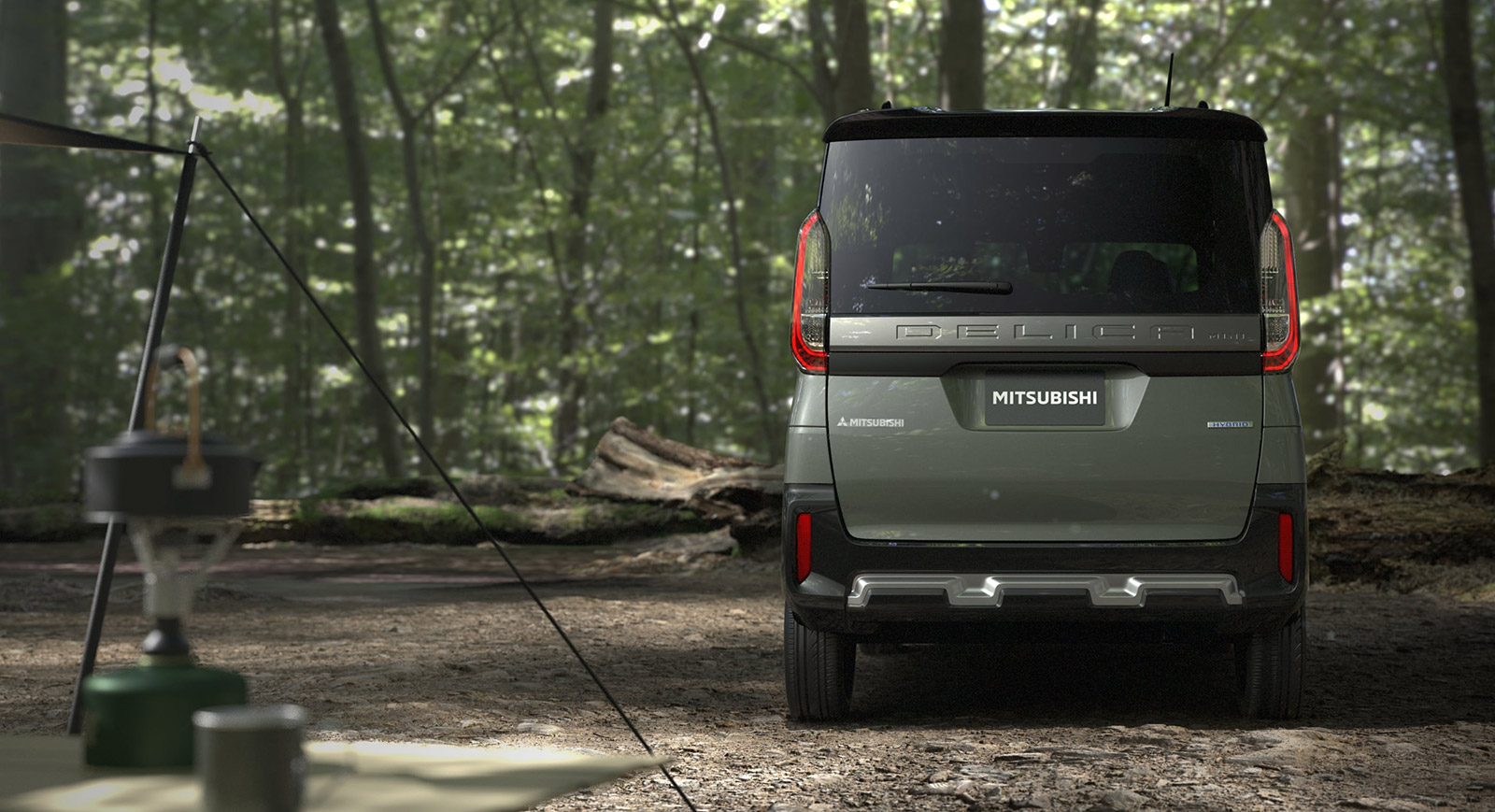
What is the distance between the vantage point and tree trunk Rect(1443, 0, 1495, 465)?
50.3 ft

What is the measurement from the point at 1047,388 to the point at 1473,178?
13.6 meters

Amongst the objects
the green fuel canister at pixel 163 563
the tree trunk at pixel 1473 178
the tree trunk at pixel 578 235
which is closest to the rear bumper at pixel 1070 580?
the green fuel canister at pixel 163 563

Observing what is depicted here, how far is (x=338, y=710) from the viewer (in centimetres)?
521

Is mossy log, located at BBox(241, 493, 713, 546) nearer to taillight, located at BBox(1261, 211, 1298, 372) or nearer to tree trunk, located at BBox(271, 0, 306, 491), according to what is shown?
taillight, located at BBox(1261, 211, 1298, 372)

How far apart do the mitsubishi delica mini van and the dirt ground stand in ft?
1.55

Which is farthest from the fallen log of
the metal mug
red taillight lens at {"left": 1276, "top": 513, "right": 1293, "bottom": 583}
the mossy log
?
the metal mug

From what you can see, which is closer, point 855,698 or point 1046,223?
point 1046,223

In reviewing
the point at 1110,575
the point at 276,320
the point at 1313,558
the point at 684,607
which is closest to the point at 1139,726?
the point at 1110,575

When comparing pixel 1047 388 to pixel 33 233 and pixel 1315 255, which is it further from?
pixel 33 233

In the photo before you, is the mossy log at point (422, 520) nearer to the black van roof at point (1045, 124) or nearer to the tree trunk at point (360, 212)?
the tree trunk at point (360, 212)

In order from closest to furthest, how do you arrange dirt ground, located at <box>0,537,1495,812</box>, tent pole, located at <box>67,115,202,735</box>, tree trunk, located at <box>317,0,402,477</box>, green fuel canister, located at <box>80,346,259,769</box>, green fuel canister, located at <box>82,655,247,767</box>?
green fuel canister, located at <box>80,346,259,769</box>, green fuel canister, located at <box>82,655,247,767</box>, tent pole, located at <box>67,115,202,735</box>, dirt ground, located at <box>0,537,1495,812</box>, tree trunk, located at <box>317,0,402,477</box>

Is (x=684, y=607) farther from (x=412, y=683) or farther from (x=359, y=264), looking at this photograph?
(x=359, y=264)

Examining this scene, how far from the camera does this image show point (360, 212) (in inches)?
809

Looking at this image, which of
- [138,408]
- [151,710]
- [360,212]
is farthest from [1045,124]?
[360,212]
